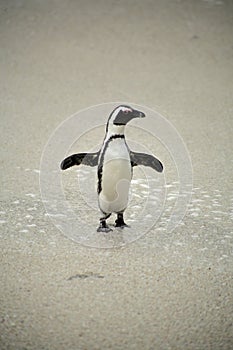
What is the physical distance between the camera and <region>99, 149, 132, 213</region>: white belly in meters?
1.69

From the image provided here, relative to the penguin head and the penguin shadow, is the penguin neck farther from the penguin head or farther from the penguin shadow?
the penguin shadow

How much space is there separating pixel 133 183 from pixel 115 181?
19.5 inches

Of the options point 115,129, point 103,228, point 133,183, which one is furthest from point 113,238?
point 133,183

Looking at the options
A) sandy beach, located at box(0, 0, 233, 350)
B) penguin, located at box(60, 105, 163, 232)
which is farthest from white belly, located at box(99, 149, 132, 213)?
sandy beach, located at box(0, 0, 233, 350)

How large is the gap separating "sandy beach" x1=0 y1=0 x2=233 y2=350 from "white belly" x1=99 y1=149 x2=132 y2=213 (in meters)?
0.11

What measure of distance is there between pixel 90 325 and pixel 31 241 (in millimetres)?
422

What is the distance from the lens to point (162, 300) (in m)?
1.53

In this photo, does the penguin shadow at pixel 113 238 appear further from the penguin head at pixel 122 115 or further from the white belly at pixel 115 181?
the penguin head at pixel 122 115

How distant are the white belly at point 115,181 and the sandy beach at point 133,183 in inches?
4.2

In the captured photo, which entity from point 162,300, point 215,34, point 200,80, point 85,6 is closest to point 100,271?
point 162,300

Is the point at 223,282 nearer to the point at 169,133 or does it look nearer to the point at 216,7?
the point at 169,133

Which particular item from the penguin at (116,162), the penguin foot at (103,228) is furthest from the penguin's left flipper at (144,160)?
the penguin foot at (103,228)

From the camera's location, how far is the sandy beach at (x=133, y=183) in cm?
145

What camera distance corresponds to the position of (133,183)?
2191mm
